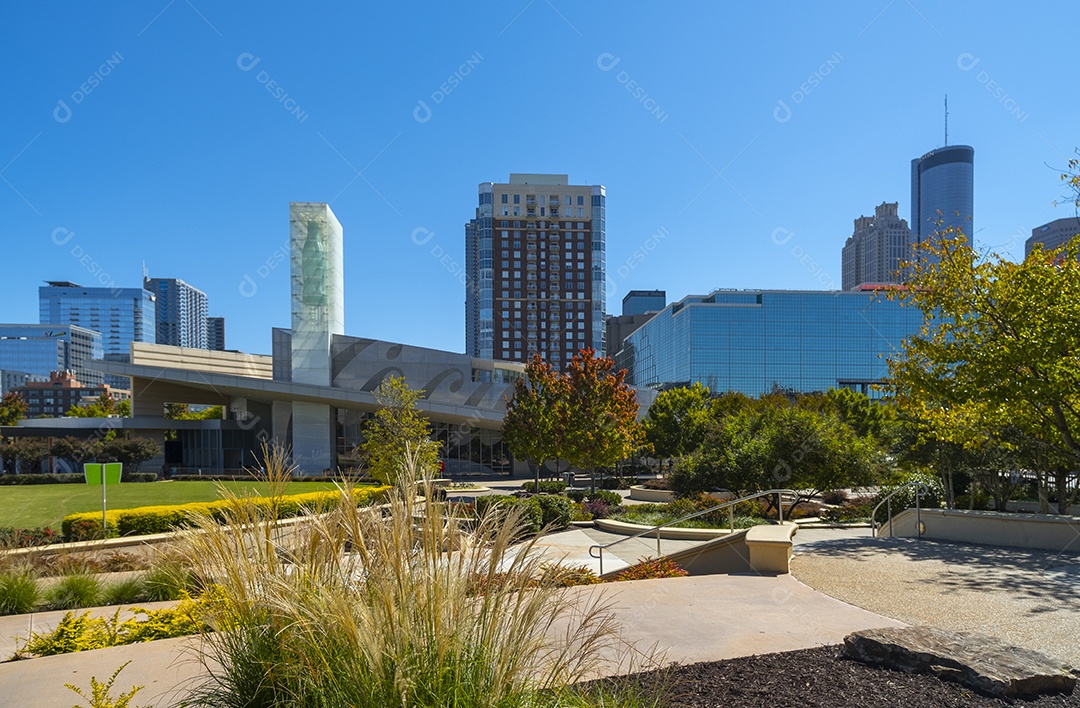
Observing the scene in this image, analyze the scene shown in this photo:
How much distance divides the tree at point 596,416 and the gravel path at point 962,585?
1573 cm

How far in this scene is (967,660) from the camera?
471cm

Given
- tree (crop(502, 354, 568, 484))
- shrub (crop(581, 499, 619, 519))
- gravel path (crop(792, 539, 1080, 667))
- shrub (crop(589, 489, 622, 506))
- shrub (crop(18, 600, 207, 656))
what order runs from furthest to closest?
tree (crop(502, 354, 568, 484)) < shrub (crop(589, 489, 622, 506)) < shrub (crop(581, 499, 619, 519)) < gravel path (crop(792, 539, 1080, 667)) < shrub (crop(18, 600, 207, 656))

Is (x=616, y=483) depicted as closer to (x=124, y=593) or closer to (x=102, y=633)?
(x=124, y=593)

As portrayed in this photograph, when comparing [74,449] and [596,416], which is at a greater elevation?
[596,416]

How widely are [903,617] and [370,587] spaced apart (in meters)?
6.19

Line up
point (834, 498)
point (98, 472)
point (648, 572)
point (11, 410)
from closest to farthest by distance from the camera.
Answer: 1. point (648, 572)
2. point (98, 472)
3. point (834, 498)
4. point (11, 410)

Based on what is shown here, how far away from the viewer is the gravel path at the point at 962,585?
6617mm

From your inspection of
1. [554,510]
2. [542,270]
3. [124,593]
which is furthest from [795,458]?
[542,270]

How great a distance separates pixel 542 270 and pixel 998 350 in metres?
102

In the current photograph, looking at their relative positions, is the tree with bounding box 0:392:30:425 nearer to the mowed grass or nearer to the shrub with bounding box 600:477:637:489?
the mowed grass

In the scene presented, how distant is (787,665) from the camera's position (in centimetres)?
504

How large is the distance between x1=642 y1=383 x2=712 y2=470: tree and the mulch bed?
3012cm

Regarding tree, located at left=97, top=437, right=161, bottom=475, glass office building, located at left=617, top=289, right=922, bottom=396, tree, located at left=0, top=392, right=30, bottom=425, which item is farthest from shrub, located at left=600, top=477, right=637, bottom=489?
glass office building, located at left=617, top=289, right=922, bottom=396

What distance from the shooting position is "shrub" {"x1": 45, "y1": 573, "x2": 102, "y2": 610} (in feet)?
28.0
